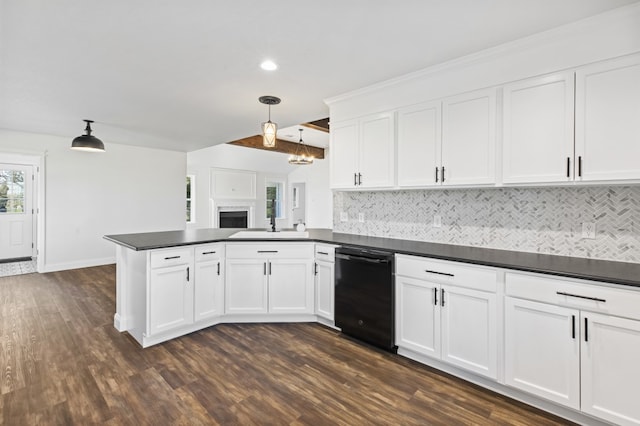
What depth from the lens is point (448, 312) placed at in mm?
2338

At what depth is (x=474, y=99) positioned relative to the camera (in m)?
2.52

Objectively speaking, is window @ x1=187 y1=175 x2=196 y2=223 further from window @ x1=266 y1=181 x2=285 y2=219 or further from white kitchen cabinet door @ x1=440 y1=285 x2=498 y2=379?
white kitchen cabinet door @ x1=440 y1=285 x2=498 y2=379

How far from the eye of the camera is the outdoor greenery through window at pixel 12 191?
638 cm

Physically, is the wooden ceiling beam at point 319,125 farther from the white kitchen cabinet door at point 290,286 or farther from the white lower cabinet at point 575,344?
the white lower cabinet at point 575,344

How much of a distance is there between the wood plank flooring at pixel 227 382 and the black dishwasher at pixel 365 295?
158 millimetres

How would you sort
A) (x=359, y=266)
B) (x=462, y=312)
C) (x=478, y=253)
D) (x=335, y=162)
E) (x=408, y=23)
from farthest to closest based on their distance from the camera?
Result: (x=335, y=162) → (x=359, y=266) → (x=478, y=253) → (x=462, y=312) → (x=408, y=23)

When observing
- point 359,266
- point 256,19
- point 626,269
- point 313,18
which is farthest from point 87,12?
point 626,269

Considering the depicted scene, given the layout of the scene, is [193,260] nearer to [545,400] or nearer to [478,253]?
[478,253]

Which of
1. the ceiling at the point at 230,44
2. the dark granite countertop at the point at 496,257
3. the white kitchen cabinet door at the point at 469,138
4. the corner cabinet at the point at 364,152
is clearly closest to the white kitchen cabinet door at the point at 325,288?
the dark granite countertop at the point at 496,257

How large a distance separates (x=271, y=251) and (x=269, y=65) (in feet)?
5.98

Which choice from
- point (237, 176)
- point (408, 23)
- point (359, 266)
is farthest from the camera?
A: point (237, 176)

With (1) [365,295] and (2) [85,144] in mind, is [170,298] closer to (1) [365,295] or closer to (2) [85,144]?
(1) [365,295]

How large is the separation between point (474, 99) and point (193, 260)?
9.70ft

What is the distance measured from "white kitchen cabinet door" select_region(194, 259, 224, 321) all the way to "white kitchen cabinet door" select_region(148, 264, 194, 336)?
71mm
